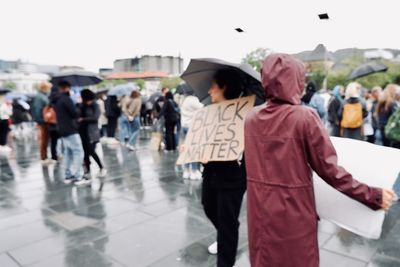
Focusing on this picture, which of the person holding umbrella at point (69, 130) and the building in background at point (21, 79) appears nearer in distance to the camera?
the person holding umbrella at point (69, 130)

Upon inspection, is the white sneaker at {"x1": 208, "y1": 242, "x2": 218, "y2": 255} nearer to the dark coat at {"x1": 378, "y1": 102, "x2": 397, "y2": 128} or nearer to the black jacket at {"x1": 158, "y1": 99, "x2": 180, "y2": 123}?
the dark coat at {"x1": 378, "y1": 102, "x2": 397, "y2": 128}

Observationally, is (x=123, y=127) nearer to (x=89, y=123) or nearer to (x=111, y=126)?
(x=111, y=126)

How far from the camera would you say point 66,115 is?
18.8ft

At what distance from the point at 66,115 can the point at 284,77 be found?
4.85 meters

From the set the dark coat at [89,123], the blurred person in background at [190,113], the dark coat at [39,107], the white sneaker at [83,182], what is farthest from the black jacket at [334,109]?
the dark coat at [39,107]

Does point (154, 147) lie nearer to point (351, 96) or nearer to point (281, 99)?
point (351, 96)

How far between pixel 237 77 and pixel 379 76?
119 ft

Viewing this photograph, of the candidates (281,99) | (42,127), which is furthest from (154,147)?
(281,99)

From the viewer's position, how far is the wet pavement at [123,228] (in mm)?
3258

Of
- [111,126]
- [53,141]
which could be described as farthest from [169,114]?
[111,126]

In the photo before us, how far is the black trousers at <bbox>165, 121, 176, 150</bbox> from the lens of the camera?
28.9ft

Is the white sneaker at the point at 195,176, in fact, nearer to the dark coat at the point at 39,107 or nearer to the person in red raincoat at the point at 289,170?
the dark coat at the point at 39,107

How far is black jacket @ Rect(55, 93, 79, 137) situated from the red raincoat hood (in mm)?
4600

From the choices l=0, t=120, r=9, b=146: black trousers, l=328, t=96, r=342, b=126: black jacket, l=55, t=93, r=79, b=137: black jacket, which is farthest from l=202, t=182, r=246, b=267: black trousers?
l=0, t=120, r=9, b=146: black trousers
